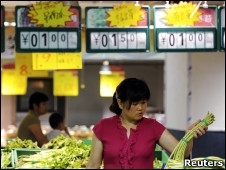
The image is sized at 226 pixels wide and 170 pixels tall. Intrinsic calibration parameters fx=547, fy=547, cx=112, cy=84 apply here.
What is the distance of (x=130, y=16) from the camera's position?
6617mm

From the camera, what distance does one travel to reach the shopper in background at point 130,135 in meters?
3.47

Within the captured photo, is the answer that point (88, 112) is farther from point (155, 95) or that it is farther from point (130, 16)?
point (130, 16)

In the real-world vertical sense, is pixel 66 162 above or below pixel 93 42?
below

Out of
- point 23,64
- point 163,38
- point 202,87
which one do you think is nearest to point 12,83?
point 23,64

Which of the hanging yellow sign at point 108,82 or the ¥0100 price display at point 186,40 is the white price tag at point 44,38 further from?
the hanging yellow sign at point 108,82

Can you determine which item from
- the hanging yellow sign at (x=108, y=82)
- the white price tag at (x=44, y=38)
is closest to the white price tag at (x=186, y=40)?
the white price tag at (x=44, y=38)

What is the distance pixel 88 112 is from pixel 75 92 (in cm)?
519

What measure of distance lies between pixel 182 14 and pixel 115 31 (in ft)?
2.73

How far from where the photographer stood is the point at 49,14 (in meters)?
6.50

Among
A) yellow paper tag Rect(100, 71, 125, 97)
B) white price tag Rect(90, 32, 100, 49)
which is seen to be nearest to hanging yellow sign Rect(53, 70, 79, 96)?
yellow paper tag Rect(100, 71, 125, 97)

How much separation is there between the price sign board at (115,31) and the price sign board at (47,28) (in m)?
0.17

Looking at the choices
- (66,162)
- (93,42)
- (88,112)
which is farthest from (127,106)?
(88,112)

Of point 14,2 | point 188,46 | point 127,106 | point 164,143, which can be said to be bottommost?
point 164,143
